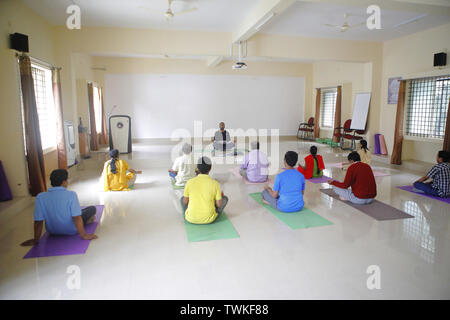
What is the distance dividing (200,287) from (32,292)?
1220mm

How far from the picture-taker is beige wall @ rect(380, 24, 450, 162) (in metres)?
6.49

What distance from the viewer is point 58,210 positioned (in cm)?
288

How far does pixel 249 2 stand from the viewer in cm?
518

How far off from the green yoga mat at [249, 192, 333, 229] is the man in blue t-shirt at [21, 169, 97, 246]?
2.15m

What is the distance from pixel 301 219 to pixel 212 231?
3.69 ft

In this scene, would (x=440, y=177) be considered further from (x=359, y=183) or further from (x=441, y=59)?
(x=441, y=59)

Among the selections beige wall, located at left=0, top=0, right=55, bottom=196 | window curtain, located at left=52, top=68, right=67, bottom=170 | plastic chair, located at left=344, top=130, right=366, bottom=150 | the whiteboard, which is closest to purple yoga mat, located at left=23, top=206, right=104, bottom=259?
beige wall, located at left=0, top=0, right=55, bottom=196

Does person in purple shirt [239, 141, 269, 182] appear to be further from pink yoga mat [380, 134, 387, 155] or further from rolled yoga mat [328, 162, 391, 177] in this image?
pink yoga mat [380, 134, 387, 155]

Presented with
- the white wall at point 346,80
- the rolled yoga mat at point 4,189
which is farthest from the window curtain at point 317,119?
the rolled yoga mat at point 4,189

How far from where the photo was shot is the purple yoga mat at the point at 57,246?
2781 mm

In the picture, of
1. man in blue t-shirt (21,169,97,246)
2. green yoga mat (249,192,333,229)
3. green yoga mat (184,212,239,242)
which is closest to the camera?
man in blue t-shirt (21,169,97,246)

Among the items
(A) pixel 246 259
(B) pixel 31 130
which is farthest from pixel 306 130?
(A) pixel 246 259

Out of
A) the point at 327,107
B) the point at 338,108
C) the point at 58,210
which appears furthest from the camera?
the point at 327,107

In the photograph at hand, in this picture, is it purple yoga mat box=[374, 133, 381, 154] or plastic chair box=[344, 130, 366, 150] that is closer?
purple yoga mat box=[374, 133, 381, 154]
